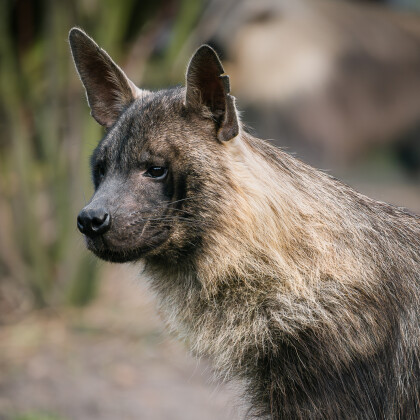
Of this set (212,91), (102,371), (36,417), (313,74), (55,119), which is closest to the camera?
(212,91)

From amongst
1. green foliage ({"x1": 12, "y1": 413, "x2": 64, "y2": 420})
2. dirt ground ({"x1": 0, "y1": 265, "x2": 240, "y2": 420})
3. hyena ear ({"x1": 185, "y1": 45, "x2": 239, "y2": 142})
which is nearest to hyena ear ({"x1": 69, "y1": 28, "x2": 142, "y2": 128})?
hyena ear ({"x1": 185, "y1": 45, "x2": 239, "y2": 142})

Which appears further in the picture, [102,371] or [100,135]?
[100,135]

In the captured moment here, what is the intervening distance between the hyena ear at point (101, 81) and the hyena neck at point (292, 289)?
674 millimetres

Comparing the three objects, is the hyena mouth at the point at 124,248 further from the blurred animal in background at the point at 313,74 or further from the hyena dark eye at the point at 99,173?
the blurred animal in background at the point at 313,74

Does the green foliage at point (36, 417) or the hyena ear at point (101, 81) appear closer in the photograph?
the hyena ear at point (101, 81)

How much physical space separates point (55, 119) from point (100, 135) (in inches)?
17.4

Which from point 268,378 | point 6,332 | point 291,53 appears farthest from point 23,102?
point 268,378

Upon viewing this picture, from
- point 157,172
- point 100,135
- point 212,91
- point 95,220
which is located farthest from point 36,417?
point 100,135

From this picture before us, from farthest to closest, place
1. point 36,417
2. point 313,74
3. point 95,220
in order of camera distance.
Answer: point 313,74 < point 36,417 < point 95,220

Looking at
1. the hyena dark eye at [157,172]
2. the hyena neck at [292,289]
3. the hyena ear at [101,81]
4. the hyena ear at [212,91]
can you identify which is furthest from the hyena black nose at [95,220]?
the hyena ear at [101,81]

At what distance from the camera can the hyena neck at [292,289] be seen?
2.77m

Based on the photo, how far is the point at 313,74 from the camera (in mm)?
8680

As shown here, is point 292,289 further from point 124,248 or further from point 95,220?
point 95,220

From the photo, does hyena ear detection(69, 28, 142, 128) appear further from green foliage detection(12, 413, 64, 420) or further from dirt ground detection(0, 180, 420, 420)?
green foliage detection(12, 413, 64, 420)
